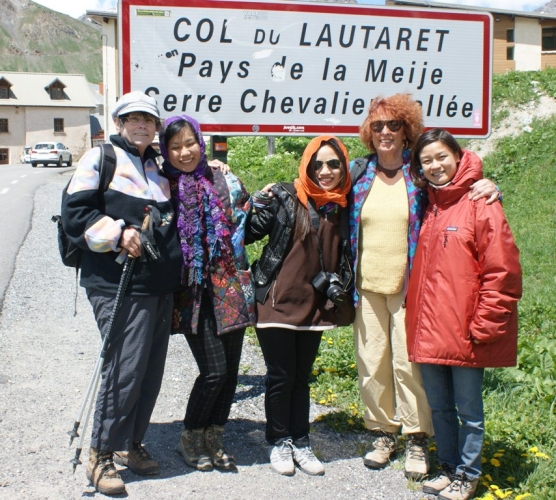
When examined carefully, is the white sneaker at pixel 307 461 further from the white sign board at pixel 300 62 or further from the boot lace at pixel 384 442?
the white sign board at pixel 300 62

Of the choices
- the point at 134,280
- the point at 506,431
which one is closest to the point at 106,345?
the point at 134,280

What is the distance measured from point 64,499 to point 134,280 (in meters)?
1.12

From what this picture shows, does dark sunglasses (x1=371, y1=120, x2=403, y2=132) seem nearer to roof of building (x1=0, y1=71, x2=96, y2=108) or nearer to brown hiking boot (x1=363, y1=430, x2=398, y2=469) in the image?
brown hiking boot (x1=363, y1=430, x2=398, y2=469)

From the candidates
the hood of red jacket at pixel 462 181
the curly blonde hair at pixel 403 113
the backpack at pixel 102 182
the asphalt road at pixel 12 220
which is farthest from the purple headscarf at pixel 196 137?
the asphalt road at pixel 12 220

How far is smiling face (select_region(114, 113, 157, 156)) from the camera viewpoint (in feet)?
11.8

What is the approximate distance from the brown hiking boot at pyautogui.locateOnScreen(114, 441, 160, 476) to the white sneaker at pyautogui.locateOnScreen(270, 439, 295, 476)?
64 centimetres

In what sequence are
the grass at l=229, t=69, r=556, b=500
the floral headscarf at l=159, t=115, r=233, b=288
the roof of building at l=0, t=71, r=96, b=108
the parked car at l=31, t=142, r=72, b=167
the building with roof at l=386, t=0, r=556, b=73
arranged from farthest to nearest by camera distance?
the roof of building at l=0, t=71, r=96, b=108, the parked car at l=31, t=142, r=72, b=167, the building with roof at l=386, t=0, r=556, b=73, the grass at l=229, t=69, r=556, b=500, the floral headscarf at l=159, t=115, r=233, b=288

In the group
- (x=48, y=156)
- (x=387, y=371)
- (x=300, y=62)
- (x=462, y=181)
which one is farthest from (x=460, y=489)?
(x=48, y=156)

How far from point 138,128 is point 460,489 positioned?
95.8 inches

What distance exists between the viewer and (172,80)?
14.1ft

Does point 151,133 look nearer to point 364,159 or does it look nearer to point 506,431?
point 364,159

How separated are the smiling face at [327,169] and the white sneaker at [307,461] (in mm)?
1471

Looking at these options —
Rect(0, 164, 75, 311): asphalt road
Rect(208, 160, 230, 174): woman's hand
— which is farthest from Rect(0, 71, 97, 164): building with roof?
Rect(208, 160, 230, 174): woman's hand

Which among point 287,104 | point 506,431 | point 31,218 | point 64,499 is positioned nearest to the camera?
point 64,499
